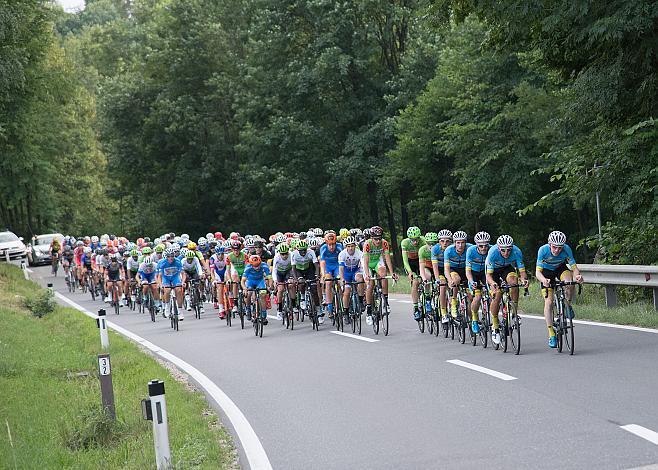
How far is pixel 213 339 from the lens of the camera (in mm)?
19250

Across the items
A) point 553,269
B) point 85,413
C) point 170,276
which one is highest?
point 170,276

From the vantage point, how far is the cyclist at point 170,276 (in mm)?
22375

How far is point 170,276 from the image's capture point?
22.9 metres

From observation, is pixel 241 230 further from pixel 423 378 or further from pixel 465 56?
pixel 423 378

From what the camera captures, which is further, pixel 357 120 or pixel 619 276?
pixel 357 120

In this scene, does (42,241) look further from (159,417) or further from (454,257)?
(159,417)

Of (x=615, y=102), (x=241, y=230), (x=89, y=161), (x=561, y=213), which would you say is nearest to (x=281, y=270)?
(x=615, y=102)

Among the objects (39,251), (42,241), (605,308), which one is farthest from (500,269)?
(42,241)

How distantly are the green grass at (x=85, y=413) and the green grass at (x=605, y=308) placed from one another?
7095 mm

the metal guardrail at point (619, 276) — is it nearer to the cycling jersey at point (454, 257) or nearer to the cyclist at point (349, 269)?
the cycling jersey at point (454, 257)

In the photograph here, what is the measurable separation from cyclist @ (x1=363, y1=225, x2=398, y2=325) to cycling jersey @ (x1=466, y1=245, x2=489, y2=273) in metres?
2.97

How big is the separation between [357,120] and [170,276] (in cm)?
2482

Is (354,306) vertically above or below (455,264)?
below

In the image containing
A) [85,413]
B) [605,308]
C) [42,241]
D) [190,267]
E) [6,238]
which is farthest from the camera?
[42,241]
